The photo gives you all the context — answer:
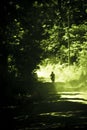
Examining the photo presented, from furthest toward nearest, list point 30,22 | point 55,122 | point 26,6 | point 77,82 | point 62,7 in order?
point 77,82 → point 30,22 → point 62,7 → point 26,6 → point 55,122

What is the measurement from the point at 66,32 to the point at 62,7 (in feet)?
128

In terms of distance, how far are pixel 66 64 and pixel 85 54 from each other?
63.5 ft

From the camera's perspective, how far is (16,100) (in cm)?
2647

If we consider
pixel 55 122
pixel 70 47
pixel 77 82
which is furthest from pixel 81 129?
pixel 70 47

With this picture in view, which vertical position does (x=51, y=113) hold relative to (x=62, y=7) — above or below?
below

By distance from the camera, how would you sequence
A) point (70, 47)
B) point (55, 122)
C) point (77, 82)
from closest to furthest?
1. point (55, 122)
2. point (77, 82)
3. point (70, 47)

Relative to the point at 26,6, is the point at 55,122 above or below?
below

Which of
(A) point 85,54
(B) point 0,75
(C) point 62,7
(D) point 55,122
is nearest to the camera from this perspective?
(D) point 55,122

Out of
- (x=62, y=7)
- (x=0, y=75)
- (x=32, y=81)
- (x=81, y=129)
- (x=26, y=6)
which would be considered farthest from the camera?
(x=32, y=81)

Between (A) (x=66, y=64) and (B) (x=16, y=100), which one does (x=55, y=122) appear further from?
(A) (x=66, y=64)

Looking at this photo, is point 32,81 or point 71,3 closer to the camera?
point 71,3

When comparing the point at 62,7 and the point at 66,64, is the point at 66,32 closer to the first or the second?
the point at 66,64

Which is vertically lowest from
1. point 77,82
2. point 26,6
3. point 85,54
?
point 77,82

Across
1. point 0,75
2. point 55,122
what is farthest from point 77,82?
point 55,122
